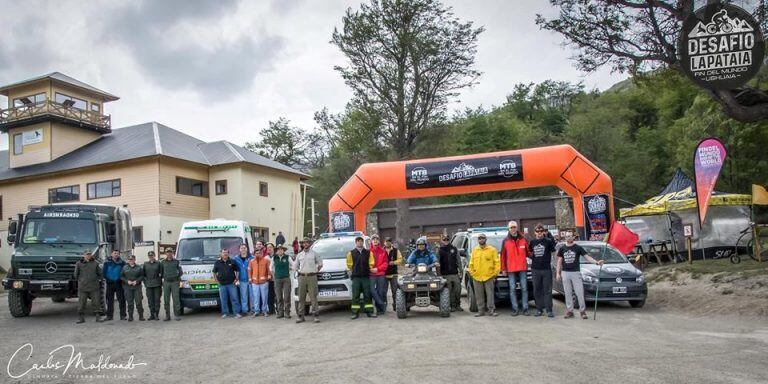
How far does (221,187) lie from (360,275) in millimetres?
22595

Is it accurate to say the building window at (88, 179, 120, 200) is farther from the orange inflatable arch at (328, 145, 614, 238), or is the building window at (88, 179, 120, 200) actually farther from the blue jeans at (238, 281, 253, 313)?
the blue jeans at (238, 281, 253, 313)

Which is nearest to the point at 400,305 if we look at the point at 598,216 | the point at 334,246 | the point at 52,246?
the point at 334,246

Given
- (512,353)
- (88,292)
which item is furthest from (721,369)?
(88,292)

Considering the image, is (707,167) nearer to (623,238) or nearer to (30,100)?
(623,238)

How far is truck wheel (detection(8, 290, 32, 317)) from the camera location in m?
14.5

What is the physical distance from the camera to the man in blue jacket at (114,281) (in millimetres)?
14125

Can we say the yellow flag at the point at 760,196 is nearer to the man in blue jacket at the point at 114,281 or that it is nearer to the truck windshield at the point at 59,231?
the man in blue jacket at the point at 114,281

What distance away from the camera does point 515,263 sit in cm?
1277

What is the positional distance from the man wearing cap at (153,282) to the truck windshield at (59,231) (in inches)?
85.3

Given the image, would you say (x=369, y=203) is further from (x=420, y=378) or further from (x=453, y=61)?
(x=453, y=61)

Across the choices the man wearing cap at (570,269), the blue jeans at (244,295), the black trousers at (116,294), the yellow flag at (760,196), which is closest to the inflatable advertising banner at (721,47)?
the man wearing cap at (570,269)

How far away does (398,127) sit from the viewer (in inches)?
1320

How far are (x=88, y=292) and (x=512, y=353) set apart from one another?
10.2 m

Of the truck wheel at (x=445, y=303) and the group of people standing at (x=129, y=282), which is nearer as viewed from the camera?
the truck wheel at (x=445, y=303)
